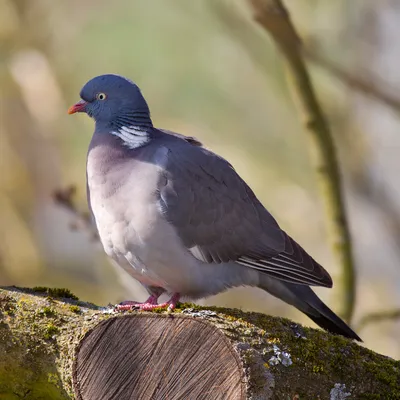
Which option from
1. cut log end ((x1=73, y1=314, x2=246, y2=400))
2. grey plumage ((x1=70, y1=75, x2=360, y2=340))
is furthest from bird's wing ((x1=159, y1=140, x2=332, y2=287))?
cut log end ((x1=73, y1=314, x2=246, y2=400))

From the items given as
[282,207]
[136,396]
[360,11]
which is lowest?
[136,396]

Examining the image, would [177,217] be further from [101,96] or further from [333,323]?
[333,323]

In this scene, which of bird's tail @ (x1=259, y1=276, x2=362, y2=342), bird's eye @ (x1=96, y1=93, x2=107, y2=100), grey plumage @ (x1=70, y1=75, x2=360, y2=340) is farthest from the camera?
bird's eye @ (x1=96, y1=93, x2=107, y2=100)

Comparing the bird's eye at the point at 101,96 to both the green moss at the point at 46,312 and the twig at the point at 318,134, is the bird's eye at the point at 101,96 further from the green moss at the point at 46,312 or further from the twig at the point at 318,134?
the green moss at the point at 46,312

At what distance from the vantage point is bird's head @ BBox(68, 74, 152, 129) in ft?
14.4

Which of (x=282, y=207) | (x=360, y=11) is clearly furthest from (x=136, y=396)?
(x=360, y=11)

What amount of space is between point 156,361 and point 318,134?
2.32 m

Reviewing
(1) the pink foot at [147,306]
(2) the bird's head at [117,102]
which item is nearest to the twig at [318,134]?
(2) the bird's head at [117,102]

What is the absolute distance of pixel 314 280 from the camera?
428 cm

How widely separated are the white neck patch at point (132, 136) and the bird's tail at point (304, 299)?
1014mm

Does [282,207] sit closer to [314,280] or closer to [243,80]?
[243,80]

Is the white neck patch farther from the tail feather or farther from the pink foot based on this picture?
the tail feather

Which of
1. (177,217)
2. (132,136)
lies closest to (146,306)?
(177,217)

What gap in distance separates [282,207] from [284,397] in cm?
481
